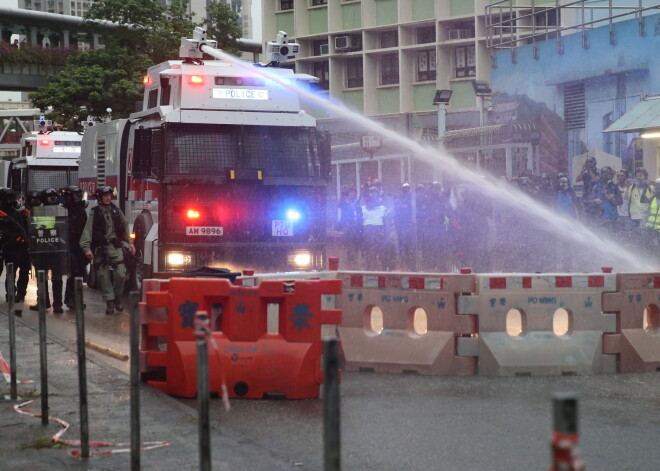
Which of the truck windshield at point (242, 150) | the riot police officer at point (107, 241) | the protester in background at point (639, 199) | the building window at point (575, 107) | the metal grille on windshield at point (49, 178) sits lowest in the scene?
the riot police officer at point (107, 241)

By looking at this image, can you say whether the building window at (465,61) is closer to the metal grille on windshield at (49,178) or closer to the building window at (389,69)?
the building window at (389,69)

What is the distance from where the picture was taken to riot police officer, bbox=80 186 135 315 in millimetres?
16094

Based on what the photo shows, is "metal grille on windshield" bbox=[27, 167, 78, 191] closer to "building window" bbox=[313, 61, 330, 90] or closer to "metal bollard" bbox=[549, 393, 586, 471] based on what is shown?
"building window" bbox=[313, 61, 330, 90]

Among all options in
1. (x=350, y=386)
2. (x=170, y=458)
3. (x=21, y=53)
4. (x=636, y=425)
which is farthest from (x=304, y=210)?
(x=21, y=53)

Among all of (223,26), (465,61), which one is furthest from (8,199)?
(465,61)

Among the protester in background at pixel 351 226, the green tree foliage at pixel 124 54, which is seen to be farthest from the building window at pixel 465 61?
the protester in background at pixel 351 226

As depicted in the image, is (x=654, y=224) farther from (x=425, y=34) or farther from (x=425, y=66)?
(x=425, y=34)

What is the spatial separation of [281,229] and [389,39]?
121 feet

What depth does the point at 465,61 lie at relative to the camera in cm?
4675

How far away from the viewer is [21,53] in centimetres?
6366

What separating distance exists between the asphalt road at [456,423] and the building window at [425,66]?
1515 inches

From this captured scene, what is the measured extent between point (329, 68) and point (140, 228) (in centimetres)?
3666

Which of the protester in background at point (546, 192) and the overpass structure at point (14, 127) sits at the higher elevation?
the overpass structure at point (14, 127)

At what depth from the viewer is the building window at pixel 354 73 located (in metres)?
51.7
